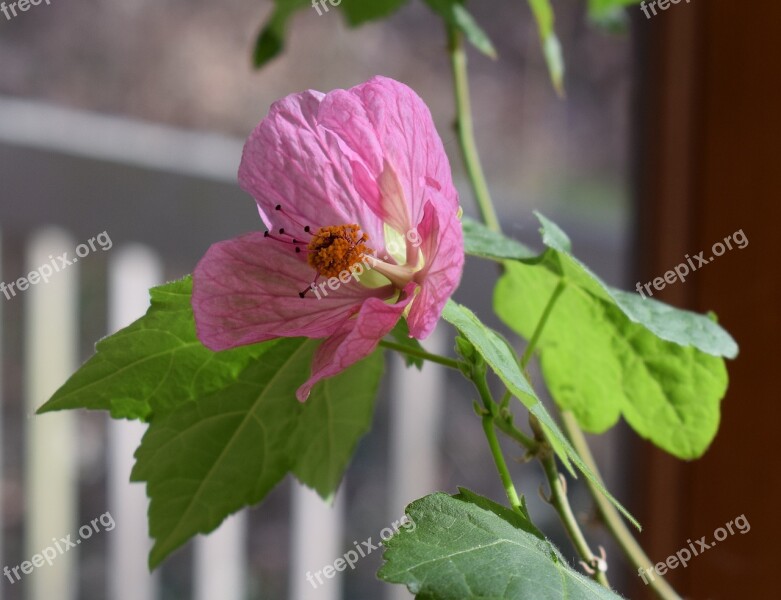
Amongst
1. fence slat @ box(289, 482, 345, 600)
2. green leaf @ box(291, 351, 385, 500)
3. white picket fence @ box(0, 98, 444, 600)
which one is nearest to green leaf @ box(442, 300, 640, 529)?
green leaf @ box(291, 351, 385, 500)

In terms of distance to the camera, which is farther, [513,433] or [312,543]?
[312,543]

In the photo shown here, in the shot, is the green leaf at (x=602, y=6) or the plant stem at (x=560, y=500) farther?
the green leaf at (x=602, y=6)

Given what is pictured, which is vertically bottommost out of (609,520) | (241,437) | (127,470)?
(609,520)

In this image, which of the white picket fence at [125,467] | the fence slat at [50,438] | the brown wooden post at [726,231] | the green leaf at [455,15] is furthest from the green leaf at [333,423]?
the fence slat at [50,438]

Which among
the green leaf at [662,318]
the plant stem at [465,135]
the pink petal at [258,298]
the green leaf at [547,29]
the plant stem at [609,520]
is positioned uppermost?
the green leaf at [547,29]

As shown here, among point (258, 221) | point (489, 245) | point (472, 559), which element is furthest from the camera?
point (258, 221)

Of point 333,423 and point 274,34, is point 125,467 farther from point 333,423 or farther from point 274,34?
point 333,423

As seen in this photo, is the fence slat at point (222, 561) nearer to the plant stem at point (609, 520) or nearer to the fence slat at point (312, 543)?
the fence slat at point (312, 543)

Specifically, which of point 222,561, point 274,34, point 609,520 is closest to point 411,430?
point 222,561
